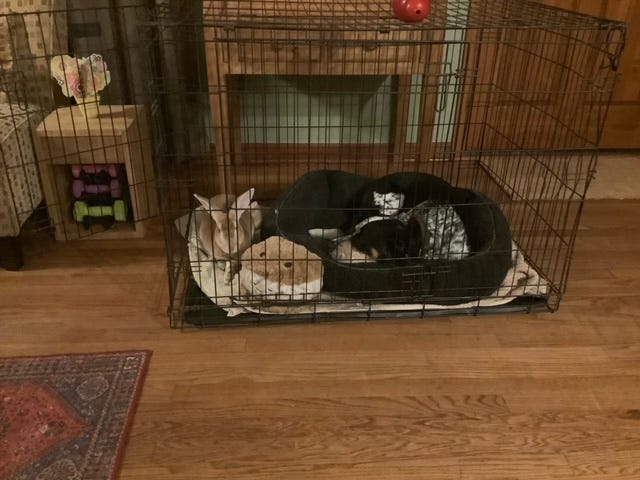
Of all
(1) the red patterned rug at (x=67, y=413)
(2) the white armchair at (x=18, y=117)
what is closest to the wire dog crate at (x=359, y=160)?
(1) the red patterned rug at (x=67, y=413)

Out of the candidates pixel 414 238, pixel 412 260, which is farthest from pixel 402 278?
pixel 414 238

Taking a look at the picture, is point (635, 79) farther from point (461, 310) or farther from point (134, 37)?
point (134, 37)

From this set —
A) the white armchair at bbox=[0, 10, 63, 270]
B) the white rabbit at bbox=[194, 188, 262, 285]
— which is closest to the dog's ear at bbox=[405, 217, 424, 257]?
the white rabbit at bbox=[194, 188, 262, 285]

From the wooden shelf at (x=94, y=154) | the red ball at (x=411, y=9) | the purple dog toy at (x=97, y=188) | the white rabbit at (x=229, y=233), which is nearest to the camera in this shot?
the red ball at (x=411, y=9)

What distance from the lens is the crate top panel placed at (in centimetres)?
169

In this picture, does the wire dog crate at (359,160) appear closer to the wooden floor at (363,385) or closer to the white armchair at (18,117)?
the wooden floor at (363,385)

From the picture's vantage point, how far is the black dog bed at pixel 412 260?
5.64 feet

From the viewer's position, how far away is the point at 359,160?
2.57m

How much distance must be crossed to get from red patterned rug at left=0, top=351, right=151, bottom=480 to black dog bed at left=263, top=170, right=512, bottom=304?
59cm

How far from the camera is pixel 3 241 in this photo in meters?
1.89

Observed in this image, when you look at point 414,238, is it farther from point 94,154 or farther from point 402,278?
point 94,154

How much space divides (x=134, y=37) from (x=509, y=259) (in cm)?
170

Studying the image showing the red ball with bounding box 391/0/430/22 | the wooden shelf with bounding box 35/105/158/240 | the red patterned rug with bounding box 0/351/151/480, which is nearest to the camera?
the red patterned rug with bounding box 0/351/151/480

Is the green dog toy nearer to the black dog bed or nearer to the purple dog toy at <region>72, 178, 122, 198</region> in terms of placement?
the purple dog toy at <region>72, 178, 122, 198</region>
